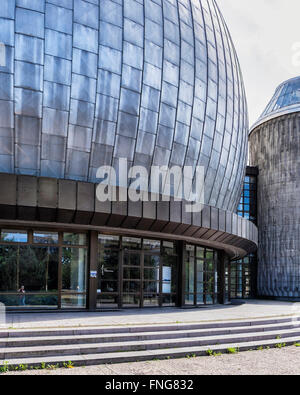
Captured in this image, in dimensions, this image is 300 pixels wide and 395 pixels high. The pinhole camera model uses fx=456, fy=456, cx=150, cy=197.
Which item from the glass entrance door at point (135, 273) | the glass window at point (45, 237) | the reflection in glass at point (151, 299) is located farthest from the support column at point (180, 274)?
the glass window at point (45, 237)

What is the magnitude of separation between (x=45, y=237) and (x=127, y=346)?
7.41 metres

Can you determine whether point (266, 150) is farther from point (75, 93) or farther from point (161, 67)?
point (75, 93)

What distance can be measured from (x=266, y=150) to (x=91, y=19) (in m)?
27.7

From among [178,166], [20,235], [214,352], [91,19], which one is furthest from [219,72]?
[214,352]

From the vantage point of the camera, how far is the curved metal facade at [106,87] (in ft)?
51.2

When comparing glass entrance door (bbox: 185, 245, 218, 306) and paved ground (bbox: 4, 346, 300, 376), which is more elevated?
glass entrance door (bbox: 185, 245, 218, 306)

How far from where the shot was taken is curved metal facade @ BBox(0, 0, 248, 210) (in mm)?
15609

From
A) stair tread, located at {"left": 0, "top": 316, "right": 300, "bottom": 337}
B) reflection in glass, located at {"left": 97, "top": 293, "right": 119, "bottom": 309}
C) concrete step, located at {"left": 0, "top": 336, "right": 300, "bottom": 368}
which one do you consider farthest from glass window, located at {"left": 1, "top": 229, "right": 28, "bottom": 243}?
concrete step, located at {"left": 0, "top": 336, "right": 300, "bottom": 368}

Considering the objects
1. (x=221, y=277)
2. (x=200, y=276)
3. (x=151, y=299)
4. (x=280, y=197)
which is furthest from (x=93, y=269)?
(x=280, y=197)

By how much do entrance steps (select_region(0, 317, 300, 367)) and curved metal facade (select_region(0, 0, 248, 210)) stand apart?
22.2 ft

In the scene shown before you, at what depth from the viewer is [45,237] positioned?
1705cm

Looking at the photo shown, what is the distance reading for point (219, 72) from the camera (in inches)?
837

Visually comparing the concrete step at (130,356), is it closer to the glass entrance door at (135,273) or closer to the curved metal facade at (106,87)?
Result: the glass entrance door at (135,273)

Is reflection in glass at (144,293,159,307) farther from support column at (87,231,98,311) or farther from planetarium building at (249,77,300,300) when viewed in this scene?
planetarium building at (249,77,300,300)
